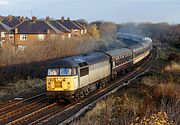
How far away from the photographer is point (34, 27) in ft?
224

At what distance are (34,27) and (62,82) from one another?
47569mm

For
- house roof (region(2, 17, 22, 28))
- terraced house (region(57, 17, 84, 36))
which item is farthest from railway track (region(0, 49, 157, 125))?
terraced house (region(57, 17, 84, 36))

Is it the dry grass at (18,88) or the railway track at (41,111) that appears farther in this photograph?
the dry grass at (18,88)

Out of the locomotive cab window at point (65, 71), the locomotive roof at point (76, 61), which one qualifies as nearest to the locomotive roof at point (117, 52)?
the locomotive roof at point (76, 61)

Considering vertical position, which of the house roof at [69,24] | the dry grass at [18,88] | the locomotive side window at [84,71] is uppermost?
the house roof at [69,24]

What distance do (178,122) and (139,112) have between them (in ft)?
8.94

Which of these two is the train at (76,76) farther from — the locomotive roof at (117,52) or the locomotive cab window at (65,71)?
the locomotive roof at (117,52)

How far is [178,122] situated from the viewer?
1336 cm

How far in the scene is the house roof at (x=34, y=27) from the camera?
66.9 m

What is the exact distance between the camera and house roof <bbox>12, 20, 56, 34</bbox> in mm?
66938

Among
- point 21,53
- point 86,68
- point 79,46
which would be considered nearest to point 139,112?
point 86,68

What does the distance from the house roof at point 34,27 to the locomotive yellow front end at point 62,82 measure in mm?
44342

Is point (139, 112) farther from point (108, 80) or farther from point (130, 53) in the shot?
point (130, 53)

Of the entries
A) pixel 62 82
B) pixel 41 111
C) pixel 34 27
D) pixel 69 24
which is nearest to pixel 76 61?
pixel 62 82
